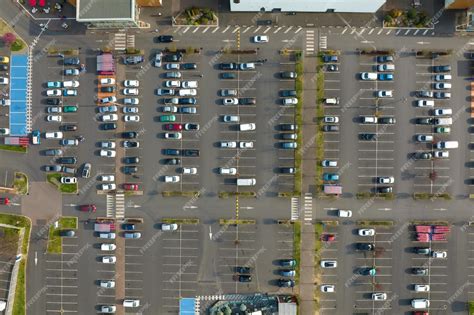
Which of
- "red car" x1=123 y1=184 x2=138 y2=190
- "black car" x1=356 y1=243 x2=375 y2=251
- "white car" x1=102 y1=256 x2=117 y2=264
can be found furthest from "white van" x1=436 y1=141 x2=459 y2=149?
"white car" x1=102 y1=256 x2=117 y2=264

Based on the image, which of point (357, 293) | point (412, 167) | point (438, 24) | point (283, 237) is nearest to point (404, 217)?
point (412, 167)

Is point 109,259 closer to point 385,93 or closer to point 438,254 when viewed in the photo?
point 385,93

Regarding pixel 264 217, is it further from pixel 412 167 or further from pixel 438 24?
pixel 438 24

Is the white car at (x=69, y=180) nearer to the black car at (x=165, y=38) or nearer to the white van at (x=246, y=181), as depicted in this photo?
the black car at (x=165, y=38)

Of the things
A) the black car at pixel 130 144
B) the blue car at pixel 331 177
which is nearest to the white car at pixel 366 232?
the blue car at pixel 331 177

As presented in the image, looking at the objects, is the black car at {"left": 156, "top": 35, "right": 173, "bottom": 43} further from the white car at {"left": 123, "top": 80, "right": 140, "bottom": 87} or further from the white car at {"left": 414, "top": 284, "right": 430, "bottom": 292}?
the white car at {"left": 414, "top": 284, "right": 430, "bottom": 292}

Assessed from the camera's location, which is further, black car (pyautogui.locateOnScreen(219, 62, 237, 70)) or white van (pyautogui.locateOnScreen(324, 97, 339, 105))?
black car (pyautogui.locateOnScreen(219, 62, 237, 70))

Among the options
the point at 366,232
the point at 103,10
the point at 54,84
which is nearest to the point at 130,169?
the point at 54,84
